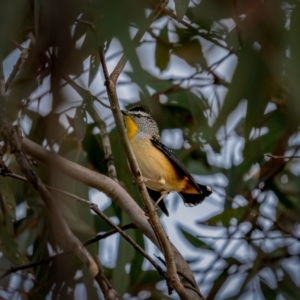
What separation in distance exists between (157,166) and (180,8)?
1.25m

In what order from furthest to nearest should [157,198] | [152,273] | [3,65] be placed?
[152,273] < [157,198] < [3,65]

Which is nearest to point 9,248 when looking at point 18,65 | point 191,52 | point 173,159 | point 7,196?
point 7,196

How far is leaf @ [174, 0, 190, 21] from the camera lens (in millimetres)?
1724

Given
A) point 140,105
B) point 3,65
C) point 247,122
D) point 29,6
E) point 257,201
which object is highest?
point 29,6

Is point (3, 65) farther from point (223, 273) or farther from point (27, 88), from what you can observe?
point (223, 273)

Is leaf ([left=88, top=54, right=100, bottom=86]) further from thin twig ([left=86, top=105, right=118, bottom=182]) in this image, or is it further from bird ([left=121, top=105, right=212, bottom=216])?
bird ([left=121, top=105, right=212, bottom=216])

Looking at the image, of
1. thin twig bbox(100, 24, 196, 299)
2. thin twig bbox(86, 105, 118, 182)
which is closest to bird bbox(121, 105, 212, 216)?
thin twig bbox(86, 105, 118, 182)

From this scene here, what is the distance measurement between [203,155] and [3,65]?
212cm

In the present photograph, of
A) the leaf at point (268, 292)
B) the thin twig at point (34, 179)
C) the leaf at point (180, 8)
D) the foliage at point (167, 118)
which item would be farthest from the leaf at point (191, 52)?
the thin twig at point (34, 179)

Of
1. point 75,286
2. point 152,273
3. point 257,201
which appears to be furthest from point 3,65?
point 257,201

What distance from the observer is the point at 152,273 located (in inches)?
135

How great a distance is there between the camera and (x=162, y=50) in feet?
11.4

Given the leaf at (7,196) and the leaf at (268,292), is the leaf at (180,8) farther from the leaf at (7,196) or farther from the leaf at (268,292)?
the leaf at (268,292)

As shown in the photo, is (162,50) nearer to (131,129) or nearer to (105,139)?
(131,129)
